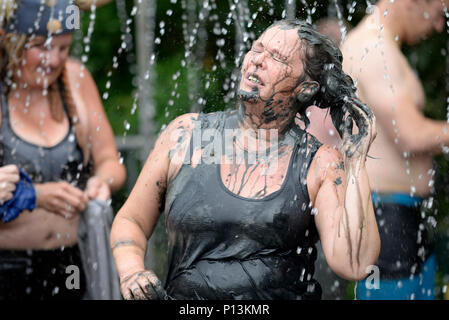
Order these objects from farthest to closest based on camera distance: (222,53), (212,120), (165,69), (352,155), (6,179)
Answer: (165,69) < (222,53) < (6,179) < (212,120) < (352,155)

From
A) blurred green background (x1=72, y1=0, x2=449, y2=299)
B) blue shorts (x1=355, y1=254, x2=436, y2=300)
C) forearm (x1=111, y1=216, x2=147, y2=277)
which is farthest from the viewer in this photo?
blurred green background (x1=72, y1=0, x2=449, y2=299)

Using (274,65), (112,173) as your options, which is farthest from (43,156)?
(274,65)

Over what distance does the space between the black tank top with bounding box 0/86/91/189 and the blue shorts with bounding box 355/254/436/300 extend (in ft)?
4.14

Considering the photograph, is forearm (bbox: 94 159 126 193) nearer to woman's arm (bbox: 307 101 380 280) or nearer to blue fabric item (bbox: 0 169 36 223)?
blue fabric item (bbox: 0 169 36 223)

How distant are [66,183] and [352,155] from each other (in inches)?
52.3

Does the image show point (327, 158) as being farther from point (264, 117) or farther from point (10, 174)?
point (10, 174)

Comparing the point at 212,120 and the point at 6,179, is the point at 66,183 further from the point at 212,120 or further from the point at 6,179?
the point at 212,120

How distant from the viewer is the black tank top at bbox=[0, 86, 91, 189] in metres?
2.86

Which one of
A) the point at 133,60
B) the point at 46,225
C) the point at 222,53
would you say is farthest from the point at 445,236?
the point at 46,225

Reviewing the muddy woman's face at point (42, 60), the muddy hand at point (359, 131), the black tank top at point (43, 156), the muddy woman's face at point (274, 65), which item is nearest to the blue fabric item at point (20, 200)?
the black tank top at point (43, 156)

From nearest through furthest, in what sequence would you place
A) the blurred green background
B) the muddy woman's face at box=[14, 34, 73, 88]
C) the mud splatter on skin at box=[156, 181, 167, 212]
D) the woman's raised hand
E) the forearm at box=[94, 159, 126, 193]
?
1. the mud splatter on skin at box=[156, 181, 167, 212]
2. the woman's raised hand
3. the muddy woman's face at box=[14, 34, 73, 88]
4. the forearm at box=[94, 159, 126, 193]
5. the blurred green background

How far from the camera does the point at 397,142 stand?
276 centimetres

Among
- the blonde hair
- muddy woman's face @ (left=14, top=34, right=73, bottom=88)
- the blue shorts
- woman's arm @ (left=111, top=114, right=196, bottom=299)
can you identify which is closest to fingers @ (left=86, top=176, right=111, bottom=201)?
the blonde hair

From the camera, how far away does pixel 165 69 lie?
4.09m
